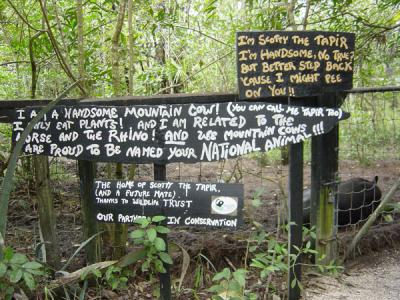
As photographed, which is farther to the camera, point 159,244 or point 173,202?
point 173,202

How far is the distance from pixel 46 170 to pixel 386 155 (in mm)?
5081

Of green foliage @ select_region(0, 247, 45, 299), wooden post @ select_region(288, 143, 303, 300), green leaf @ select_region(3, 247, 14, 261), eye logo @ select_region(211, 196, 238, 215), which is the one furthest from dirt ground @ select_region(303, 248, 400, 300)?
green leaf @ select_region(3, 247, 14, 261)

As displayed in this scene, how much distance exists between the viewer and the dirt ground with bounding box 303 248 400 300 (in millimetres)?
2736

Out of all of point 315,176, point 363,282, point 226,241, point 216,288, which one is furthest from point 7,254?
point 363,282

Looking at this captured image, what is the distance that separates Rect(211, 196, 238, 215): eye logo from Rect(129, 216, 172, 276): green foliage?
291 millimetres

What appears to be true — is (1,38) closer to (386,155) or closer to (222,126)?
(222,126)

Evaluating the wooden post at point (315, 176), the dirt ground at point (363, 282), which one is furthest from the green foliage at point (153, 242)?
the wooden post at point (315, 176)

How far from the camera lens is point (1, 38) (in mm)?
5559

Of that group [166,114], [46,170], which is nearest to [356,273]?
[166,114]

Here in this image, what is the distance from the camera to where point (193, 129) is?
2348 millimetres

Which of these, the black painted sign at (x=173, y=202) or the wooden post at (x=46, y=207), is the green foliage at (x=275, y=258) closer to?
the black painted sign at (x=173, y=202)

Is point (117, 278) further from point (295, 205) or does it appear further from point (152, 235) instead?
point (295, 205)

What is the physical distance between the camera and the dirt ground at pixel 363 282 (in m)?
2.74

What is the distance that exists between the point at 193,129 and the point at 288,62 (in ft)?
2.22
